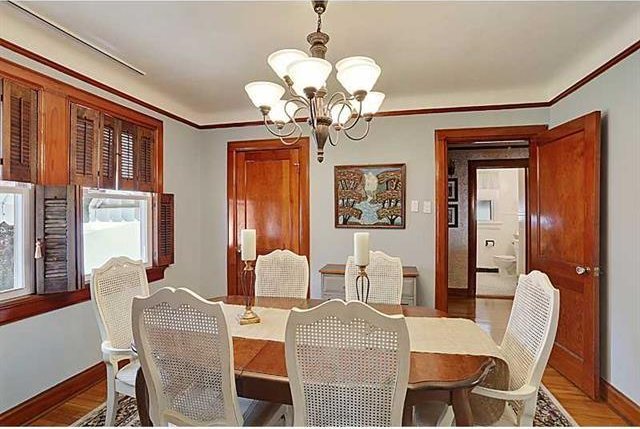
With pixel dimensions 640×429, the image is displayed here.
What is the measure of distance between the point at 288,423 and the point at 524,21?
2.44m

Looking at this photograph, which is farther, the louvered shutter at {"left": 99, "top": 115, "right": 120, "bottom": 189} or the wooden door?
the wooden door

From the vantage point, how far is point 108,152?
10.2ft

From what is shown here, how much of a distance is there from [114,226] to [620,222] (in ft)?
12.2

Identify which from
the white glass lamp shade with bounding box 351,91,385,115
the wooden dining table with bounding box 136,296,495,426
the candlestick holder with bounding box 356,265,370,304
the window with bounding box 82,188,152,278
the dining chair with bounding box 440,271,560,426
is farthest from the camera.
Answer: the window with bounding box 82,188,152,278

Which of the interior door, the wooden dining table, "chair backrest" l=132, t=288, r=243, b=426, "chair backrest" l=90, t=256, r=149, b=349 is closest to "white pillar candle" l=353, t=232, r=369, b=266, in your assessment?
the wooden dining table

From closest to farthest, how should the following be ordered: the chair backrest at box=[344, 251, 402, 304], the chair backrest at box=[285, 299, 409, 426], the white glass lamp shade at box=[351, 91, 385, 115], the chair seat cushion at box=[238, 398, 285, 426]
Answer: the chair backrest at box=[285, 299, 409, 426]
the chair seat cushion at box=[238, 398, 285, 426]
the white glass lamp shade at box=[351, 91, 385, 115]
the chair backrest at box=[344, 251, 402, 304]

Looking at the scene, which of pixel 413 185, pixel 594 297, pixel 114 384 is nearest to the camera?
pixel 114 384

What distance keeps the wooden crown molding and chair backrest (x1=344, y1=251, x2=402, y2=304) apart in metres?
1.79

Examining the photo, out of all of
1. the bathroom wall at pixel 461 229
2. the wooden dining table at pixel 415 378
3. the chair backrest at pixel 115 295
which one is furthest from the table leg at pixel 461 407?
the bathroom wall at pixel 461 229

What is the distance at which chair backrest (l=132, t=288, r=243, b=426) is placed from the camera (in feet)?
4.61

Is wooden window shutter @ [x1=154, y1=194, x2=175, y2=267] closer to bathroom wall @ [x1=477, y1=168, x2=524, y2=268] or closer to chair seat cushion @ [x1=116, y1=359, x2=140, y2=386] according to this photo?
chair seat cushion @ [x1=116, y1=359, x2=140, y2=386]

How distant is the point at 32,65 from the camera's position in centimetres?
247

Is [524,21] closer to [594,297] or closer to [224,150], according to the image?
[594,297]

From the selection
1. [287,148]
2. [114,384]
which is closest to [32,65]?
[114,384]
